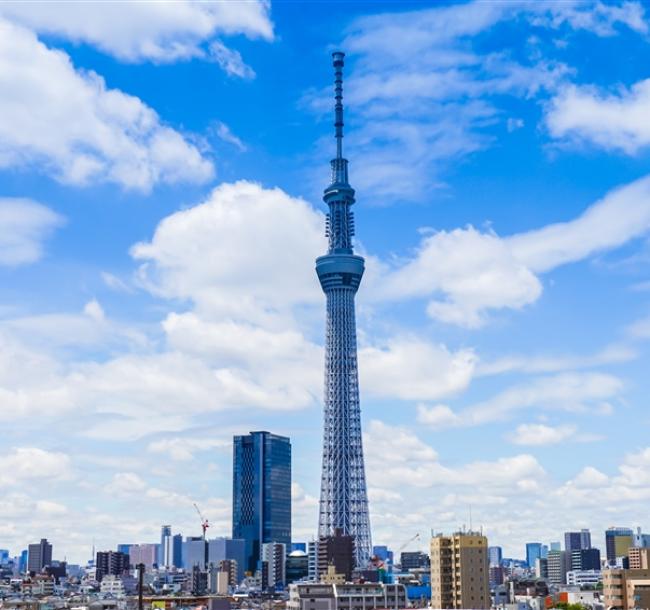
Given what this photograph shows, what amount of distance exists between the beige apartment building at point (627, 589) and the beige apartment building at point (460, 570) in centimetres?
1239

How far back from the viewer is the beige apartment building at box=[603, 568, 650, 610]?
97713mm

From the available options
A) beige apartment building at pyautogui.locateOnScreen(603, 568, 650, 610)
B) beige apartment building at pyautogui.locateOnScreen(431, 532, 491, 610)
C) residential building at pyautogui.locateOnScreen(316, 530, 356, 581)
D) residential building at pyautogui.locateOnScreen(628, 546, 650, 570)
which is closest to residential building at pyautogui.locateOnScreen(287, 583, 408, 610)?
beige apartment building at pyautogui.locateOnScreen(431, 532, 491, 610)

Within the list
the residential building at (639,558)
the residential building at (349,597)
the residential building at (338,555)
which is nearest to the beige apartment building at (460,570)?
the residential building at (349,597)

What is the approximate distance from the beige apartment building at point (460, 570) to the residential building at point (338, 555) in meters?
71.2

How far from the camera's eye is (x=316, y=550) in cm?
19962

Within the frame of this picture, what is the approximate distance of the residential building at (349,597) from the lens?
116 metres

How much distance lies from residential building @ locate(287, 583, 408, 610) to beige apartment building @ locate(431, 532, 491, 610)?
1610 centimetres

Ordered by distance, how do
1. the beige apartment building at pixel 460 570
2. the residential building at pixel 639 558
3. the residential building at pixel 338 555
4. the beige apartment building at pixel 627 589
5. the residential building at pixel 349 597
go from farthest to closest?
the residential building at pixel 338 555
the residential building at pixel 639 558
the residential building at pixel 349 597
the beige apartment building at pixel 460 570
the beige apartment building at pixel 627 589

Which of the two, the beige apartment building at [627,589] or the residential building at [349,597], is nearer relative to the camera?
the beige apartment building at [627,589]

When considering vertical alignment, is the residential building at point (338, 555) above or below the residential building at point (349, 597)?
above

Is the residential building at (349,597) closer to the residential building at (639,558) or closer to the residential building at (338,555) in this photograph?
the residential building at (639,558)

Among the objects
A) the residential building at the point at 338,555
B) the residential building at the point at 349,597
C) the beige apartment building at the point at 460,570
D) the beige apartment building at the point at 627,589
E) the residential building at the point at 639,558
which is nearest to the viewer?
the beige apartment building at the point at 627,589

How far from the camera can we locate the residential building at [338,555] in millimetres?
177125

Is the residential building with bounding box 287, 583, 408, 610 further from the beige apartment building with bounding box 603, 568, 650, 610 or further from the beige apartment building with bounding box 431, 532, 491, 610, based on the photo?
the beige apartment building with bounding box 603, 568, 650, 610
